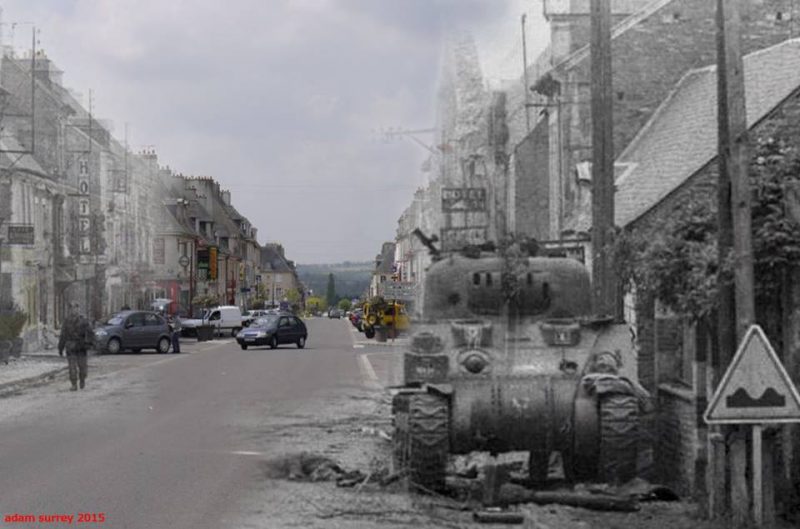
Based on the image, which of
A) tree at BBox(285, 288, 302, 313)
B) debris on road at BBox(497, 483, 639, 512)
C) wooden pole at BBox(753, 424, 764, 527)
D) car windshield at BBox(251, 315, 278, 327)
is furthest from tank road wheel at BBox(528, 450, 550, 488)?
tree at BBox(285, 288, 302, 313)

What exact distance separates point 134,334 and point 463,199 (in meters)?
15.6

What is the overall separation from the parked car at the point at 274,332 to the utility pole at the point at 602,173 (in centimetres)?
3276

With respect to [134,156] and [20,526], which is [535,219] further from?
[134,156]

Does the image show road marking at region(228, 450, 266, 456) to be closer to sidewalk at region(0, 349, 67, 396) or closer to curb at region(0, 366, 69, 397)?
curb at region(0, 366, 69, 397)

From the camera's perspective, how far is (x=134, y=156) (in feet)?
260

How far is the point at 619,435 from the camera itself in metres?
12.7

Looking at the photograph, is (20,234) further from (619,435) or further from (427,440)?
(619,435)

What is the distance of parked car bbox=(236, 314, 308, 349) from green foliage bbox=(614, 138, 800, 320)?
Result: 34.7 meters

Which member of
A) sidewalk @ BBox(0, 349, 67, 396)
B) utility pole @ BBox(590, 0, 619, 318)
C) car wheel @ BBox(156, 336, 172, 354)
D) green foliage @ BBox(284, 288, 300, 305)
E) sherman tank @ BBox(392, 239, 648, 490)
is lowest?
sidewalk @ BBox(0, 349, 67, 396)

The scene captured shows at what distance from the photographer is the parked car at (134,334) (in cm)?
4528

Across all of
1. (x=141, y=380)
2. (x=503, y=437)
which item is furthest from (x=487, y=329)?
(x=141, y=380)

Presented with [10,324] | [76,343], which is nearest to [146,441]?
[76,343]

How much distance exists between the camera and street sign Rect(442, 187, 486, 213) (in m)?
33.5

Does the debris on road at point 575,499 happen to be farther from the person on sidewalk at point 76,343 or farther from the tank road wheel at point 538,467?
the person on sidewalk at point 76,343
